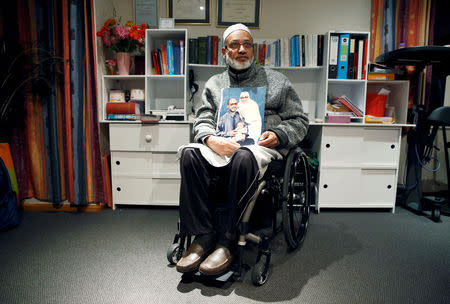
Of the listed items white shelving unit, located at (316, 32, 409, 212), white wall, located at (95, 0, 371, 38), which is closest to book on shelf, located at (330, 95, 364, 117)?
white shelving unit, located at (316, 32, 409, 212)

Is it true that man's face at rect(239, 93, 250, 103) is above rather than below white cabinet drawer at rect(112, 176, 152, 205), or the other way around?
above

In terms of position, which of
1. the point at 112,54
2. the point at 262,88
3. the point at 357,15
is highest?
the point at 357,15

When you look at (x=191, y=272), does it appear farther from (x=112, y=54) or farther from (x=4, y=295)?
(x=112, y=54)

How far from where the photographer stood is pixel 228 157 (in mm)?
1354

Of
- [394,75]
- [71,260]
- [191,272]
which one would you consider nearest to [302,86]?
[394,75]

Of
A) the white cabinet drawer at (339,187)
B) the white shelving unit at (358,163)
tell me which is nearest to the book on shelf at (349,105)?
the white shelving unit at (358,163)

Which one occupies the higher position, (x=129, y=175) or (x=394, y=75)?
(x=394, y=75)

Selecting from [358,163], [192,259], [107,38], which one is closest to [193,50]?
[107,38]

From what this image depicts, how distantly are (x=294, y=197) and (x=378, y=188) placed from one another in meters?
1.19

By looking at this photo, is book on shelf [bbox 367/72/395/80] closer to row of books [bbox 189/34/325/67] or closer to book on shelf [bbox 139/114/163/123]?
row of books [bbox 189/34/325/67]

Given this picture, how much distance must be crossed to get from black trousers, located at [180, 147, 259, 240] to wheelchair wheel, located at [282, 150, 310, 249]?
0.16 m

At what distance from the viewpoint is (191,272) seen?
124 cm

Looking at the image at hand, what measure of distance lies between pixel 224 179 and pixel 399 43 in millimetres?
2031

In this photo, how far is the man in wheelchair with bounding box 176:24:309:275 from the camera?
1.22 metres
